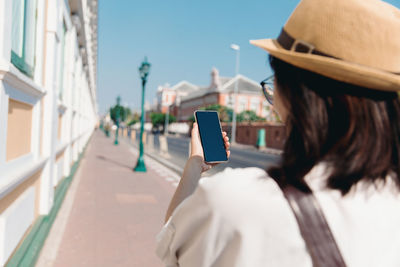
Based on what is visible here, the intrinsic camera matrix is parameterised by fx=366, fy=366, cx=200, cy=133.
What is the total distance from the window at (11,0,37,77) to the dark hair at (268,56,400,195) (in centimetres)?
226

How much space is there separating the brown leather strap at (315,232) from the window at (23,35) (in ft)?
7.82

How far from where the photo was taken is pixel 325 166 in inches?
36.2

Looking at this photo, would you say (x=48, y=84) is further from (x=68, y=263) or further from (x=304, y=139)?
(x=304, y=139)

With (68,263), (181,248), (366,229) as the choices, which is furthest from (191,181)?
(68,263)

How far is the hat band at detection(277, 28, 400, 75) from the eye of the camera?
896mm

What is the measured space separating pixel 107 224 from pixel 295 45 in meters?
4.63

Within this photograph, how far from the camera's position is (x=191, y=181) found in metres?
1.21

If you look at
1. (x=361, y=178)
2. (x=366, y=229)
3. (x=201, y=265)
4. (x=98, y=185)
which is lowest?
(x=98, y=185)

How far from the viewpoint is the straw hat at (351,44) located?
0.87 metres

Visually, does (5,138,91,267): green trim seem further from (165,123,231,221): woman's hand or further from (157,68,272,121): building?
(157,68,272,121): building

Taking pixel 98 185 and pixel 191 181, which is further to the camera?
pixel 98 185

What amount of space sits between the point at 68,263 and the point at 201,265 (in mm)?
3094

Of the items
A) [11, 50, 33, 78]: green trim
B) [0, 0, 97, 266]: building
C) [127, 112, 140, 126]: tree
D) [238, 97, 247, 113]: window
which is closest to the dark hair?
[0, 0, 97, 266]: building

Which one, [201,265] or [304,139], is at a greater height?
[304,139]
